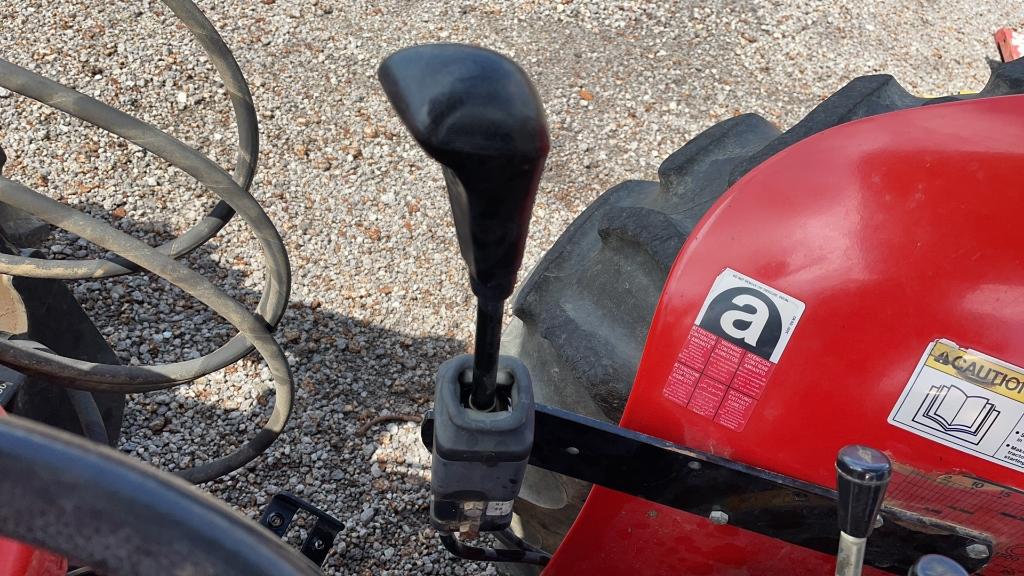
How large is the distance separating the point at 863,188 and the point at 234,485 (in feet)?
4.68

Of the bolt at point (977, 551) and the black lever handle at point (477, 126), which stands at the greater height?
the black lever handle at point (477, 126)

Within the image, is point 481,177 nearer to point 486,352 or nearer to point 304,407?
point 486,352

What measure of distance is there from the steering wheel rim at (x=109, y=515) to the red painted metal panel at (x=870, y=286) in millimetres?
664

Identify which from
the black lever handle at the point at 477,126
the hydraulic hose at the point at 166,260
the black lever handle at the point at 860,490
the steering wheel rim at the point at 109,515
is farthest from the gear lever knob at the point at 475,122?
the hydraulic hose at the point at 166,260

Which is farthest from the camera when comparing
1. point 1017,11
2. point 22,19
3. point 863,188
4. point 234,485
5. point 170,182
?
point 1017,11

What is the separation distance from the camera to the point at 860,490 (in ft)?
2.56

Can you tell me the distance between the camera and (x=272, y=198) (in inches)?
96.5

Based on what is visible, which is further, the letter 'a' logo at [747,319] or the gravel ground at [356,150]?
the gravel ground at [356,150]

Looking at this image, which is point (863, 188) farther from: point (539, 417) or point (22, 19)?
point (22, 19)

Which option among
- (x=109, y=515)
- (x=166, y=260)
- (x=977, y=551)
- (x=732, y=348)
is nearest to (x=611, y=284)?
(x=732, y=348)

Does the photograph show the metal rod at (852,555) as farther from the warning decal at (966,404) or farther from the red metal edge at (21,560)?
the red metal edge at (21,560)

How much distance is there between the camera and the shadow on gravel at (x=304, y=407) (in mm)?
1876

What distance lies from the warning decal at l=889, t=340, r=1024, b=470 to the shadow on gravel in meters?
1.11

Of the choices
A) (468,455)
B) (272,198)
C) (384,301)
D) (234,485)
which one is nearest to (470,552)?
(468,455)
